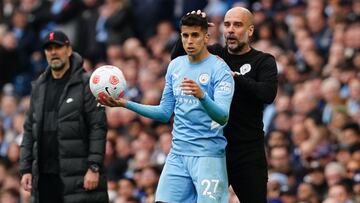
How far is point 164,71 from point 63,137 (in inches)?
295

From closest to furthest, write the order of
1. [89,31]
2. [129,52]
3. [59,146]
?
1. [59,146]
2. [129,52]
3. [89,31]

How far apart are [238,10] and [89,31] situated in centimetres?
1182

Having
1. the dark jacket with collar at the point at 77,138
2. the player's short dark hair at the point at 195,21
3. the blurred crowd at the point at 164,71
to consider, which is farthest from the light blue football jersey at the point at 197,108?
the blurred crowd at the point at 164,71

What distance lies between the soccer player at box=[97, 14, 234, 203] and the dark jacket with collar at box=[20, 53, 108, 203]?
1.78 m

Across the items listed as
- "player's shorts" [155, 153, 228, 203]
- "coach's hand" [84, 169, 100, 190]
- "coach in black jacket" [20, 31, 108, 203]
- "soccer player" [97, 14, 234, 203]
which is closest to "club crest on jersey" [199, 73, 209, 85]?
"soccer player" [97, 14, 234, 203]

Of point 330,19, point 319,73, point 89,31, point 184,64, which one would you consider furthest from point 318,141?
point 89,31

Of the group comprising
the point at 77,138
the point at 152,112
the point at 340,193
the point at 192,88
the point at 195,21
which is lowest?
the point at 340,193

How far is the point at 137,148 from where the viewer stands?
18.5 metres

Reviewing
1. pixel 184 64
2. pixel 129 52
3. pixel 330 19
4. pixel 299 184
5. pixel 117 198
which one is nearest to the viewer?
pixel 184 64

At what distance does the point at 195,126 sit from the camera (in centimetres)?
1116

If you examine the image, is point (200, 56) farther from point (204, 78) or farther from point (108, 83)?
point (108, 83)

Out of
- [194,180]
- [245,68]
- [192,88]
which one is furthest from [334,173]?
[192,88]

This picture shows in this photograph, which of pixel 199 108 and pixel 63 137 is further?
pixel 63 137

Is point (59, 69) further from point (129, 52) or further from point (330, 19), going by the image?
point (129, 52)
